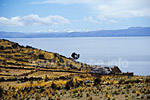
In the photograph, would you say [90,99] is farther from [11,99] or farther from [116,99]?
[11,99]

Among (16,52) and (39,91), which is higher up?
(16,52)

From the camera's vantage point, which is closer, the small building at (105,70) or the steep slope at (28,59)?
the small building at (105,70)

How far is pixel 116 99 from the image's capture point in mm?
12961

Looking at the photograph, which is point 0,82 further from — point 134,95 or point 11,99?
point 134,95

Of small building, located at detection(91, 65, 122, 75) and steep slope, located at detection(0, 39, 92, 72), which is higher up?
steep slope, located at detection(0, 39, 92, 72)

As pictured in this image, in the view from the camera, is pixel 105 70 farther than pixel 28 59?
No

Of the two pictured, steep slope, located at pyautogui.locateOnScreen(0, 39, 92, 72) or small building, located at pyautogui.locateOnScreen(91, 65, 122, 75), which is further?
steep slope, located at pyautogui.locateOnScreen(0, 39, 92, 72)

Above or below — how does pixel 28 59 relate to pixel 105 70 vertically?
above

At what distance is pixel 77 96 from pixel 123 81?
5.86 m

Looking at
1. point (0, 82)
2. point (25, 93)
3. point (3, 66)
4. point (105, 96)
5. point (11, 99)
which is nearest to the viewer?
point (105, 96)

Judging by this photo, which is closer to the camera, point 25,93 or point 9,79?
point 25,93

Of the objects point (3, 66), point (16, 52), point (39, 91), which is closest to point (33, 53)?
point (16, 52)

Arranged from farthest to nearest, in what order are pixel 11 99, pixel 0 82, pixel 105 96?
1. pixel 0 82
2. pixel 11 99
3. pixel 105 96

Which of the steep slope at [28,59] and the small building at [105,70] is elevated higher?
the steep slope at [28,59]
